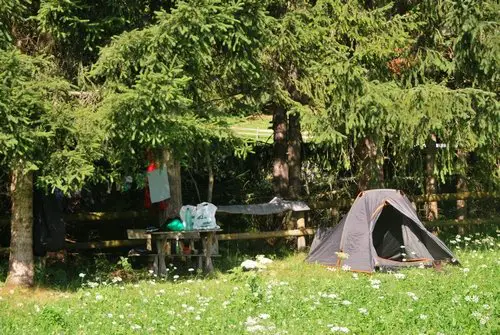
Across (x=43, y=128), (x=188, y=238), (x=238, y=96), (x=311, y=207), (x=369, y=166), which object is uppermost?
(x=238, y=96)

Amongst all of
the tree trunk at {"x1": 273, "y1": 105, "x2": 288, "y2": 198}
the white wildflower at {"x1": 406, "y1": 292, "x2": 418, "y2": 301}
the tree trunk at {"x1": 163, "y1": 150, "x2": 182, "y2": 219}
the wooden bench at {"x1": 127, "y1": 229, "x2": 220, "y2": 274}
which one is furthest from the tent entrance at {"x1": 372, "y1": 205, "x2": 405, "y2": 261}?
the white wildflower at {"x1": 406, "y1": 292, "x2": 418, "y2": 301}

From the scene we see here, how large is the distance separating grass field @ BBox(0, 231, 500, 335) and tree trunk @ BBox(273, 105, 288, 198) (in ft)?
13.4

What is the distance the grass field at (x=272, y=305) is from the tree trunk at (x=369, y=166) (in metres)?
3.06

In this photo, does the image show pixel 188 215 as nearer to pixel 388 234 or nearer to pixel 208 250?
pixel 208 250

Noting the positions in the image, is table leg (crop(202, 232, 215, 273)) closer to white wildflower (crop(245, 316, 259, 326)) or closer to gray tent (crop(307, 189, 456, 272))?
gray tent (crop(307, 189, 456, 272))

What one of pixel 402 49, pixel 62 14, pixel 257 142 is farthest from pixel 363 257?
pixel 62 14

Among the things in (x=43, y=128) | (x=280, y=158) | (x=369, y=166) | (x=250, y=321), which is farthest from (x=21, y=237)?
(x=369, y=166)

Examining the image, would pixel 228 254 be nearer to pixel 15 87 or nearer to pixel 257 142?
pixel 257 142

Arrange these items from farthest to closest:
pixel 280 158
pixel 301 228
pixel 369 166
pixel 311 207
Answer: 1. pixel 280 158
2. pixel 311 207
3. pixel 301 228
4. pixel 369 166

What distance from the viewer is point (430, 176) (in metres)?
15.3

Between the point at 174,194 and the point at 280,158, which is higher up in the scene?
the point at 280,158

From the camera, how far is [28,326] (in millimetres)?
7285

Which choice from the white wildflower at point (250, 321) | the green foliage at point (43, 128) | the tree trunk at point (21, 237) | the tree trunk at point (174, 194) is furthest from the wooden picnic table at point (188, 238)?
the white wildflower at point (250, 321)

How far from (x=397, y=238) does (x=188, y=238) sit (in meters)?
3.66
